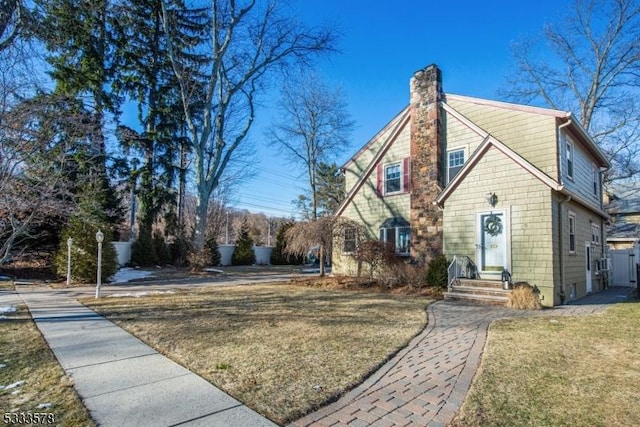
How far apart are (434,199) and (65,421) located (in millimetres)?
12002

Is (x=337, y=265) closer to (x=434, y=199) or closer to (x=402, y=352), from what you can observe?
(x=434, y=199)

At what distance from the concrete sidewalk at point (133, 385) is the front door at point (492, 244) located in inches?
382

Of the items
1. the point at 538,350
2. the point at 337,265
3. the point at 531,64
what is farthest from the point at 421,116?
the point at 531,64

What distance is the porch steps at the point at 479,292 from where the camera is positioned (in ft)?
32.3

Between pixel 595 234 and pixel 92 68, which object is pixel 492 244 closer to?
pixel 595 234

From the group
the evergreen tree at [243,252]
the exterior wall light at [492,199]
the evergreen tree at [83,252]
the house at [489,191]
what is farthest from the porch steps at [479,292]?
the evergreen tree at [243,252]

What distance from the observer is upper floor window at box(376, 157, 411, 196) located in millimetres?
15242

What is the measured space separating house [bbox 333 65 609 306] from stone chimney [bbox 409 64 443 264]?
0.04m

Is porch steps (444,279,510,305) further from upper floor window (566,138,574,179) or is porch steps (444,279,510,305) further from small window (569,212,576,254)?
upper floor window (566,138,574,179)

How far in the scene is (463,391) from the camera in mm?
3727

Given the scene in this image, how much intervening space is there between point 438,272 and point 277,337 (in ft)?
25.3

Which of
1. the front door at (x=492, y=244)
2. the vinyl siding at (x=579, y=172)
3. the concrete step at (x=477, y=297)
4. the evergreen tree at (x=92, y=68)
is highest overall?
the evergreen tree at (x=92, y=68)

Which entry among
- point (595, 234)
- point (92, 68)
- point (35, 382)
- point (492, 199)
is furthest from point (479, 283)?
point (92, 68)

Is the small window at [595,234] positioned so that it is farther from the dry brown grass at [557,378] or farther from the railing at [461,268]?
the dry brown grass at [557,378]
